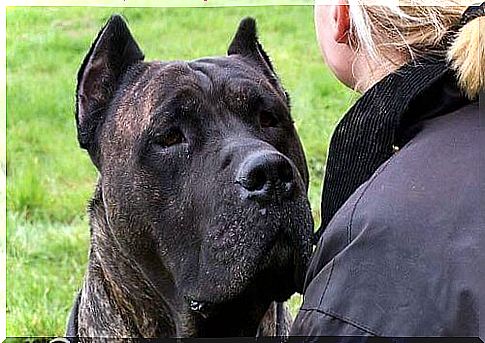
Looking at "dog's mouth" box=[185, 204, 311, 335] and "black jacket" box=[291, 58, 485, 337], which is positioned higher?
"black jacket" box=[291, 58, 485, 337]

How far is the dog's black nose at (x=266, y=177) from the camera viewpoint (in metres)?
2.19

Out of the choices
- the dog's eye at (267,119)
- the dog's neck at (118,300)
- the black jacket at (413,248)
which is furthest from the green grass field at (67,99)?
the black jacket at (413,248)

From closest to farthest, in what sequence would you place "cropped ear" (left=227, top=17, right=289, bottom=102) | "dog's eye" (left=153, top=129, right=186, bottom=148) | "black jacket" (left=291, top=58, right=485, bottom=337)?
"black jacket" (left=291, top=58, right=485, bottom=337), "dog's eye" (left=153, top=129, right=186, bottom=148), "cropped ear" (left=227, top=17, right=289, bottom=102)

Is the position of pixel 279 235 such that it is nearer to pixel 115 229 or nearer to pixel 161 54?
pixel 115 229

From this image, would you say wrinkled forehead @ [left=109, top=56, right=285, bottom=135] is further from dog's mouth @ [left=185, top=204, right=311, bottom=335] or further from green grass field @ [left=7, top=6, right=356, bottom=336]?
green grass field @ [left=7, top=6, right=356, bottom=336]

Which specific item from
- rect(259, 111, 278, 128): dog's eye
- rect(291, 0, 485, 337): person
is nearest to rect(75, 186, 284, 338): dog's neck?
rect(259, 111, 278, 128): dog's eye

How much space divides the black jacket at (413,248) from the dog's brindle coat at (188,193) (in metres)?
0.30

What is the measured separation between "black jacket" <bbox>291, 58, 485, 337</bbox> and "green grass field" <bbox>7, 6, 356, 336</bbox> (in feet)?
9.50

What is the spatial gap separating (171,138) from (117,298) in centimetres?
58

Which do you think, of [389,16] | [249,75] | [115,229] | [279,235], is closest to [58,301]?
[115,229]

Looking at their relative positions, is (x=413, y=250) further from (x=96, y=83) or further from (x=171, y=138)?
(x=96, y=83)

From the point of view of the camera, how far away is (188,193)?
245 cm

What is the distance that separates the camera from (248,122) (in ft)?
8.52

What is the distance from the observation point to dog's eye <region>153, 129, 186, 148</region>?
8.25 ft
